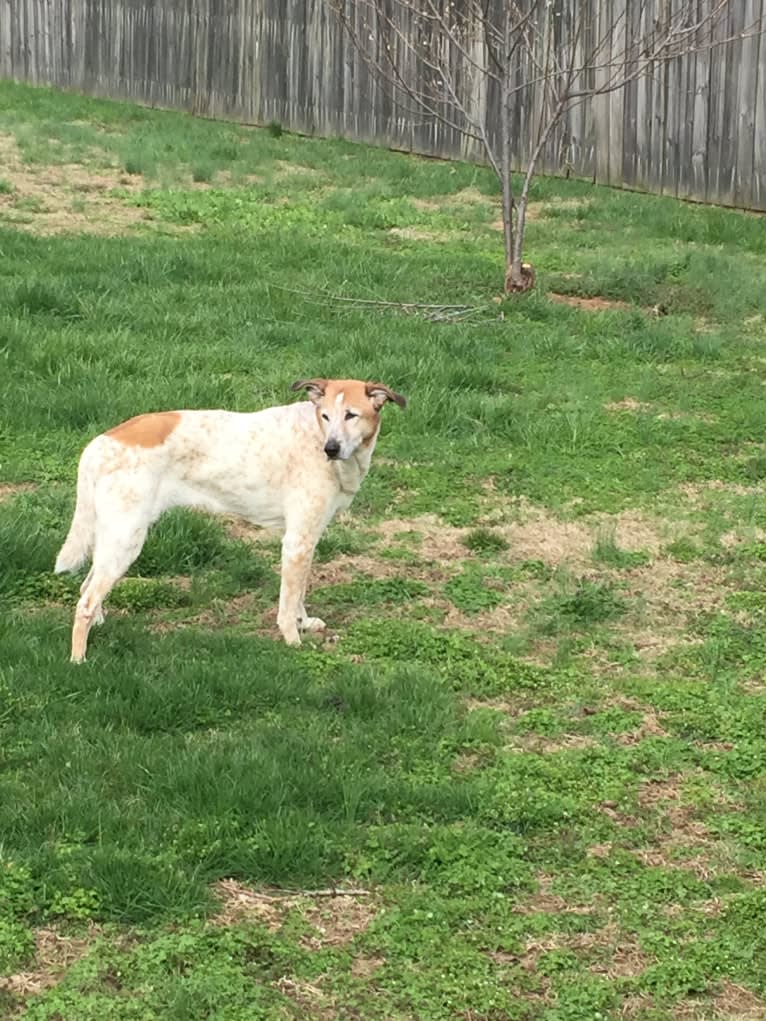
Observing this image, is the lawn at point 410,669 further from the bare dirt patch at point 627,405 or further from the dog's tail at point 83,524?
the dog's tail at point 83,524

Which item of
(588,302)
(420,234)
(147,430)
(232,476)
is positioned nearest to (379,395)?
(232,476)

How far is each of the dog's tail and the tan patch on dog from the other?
134 mm

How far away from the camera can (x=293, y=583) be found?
5703 millimetres

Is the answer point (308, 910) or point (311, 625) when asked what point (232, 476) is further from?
point (308, 910)

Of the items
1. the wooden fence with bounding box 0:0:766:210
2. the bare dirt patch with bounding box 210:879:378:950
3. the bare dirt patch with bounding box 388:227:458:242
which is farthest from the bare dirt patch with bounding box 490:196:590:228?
the bare dirt patch with bounding box 210:879:378:950

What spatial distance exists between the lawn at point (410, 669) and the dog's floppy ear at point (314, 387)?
0.93 metres

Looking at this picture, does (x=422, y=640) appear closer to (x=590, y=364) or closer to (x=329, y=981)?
(x=329, y=981)

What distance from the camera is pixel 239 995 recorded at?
11.7 ft

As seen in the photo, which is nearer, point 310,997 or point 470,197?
point 310,997

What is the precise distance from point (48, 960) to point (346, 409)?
8.44 ft

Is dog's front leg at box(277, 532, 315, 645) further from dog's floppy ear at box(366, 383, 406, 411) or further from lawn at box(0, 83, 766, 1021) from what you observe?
dog's floppy ear at box(366, 383, 406, 411)

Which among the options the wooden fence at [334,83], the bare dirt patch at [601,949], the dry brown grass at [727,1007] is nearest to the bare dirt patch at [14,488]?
the bare dirt patch at [601,949]

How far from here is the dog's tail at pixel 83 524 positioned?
212 inches

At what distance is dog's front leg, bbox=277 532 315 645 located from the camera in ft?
18.6
